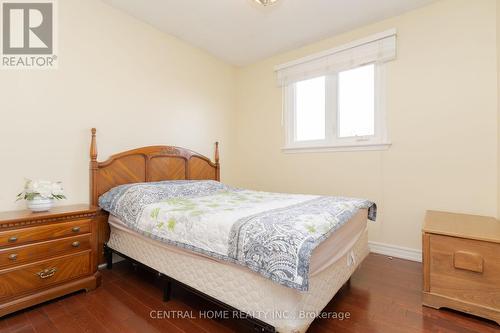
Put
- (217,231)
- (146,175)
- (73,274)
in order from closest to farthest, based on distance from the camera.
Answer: (217,231) → (73,274) → (146,175)

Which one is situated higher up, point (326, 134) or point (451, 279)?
point (326, 134)

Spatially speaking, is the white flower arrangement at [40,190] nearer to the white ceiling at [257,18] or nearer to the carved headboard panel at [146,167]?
the carved headboard panel at [146,167]

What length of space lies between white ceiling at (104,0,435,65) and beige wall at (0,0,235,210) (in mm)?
237

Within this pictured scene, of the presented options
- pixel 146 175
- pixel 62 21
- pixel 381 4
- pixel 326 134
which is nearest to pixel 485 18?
pixel 381 4

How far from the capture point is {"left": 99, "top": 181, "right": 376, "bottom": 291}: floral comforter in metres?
1.11

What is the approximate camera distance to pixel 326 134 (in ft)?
10.0

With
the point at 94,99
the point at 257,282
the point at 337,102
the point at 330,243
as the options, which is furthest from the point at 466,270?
the point at 94,99

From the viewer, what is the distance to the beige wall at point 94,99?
1.93 m

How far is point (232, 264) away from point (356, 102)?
7.83ft

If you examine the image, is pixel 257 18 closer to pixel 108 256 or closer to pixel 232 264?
pixel 232 264

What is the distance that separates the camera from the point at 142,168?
8.67 feet

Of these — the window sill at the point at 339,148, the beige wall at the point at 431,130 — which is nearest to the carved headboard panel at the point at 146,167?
the window sill at the point at 339,148

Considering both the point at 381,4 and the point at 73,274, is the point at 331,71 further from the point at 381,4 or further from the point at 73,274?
the point at 73,274

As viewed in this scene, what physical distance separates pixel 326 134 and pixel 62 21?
2.91 meters
